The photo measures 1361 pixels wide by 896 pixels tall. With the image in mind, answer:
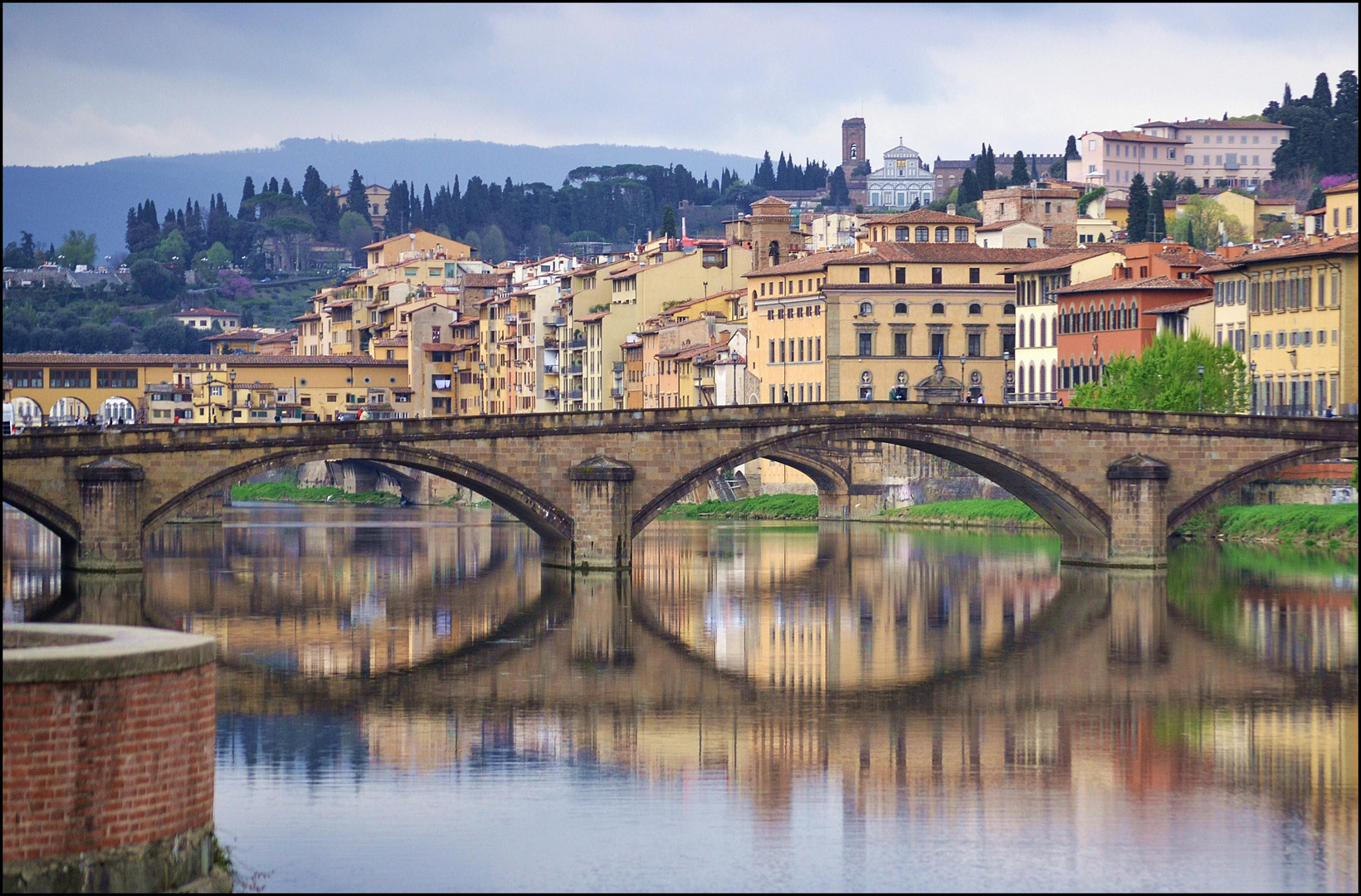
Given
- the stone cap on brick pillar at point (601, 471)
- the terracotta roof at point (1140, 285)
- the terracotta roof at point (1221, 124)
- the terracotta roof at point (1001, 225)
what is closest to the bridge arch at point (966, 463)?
the stone cap on brick pillar at point (601, 471)

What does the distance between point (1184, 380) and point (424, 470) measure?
26001mm

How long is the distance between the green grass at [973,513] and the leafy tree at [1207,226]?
119 feet

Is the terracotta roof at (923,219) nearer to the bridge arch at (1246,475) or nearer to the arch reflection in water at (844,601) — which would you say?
the arch reflection in water at (844,601)

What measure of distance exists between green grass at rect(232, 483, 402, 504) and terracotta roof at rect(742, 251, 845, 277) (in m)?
23.6

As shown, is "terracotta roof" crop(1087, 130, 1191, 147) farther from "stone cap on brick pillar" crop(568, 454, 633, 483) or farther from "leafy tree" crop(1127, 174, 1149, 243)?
"stone cap on brick pillar" crop(568, 454, 633, 483)

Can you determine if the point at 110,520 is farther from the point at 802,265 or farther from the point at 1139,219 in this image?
the point at 1139,219

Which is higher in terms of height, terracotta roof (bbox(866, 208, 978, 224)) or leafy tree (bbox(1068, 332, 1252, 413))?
terracotta roof (bbox(866, 208, 978, 224))

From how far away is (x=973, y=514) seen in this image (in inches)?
3127

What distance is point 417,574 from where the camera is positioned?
5844 cm

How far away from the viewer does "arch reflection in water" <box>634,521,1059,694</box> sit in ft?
127

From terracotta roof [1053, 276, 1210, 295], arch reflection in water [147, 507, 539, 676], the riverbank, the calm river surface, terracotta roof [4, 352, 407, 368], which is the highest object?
terracotta roof [1053, 276, 1210, 295]

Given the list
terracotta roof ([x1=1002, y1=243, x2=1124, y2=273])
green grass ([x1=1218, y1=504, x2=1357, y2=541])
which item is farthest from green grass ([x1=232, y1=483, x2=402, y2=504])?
green grass ([x1=1218, y1=504, x2=1357, y2=541])

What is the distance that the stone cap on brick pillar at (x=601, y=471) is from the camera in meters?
55.9

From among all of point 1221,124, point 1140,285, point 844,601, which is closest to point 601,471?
point 844,601
